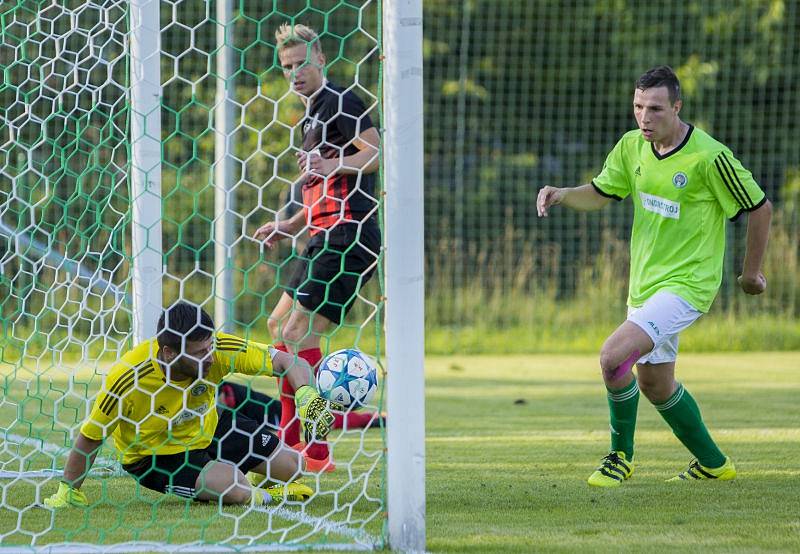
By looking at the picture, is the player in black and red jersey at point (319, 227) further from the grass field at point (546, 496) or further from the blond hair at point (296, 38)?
the grass field at point (546, 496)

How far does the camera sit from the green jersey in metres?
4.60

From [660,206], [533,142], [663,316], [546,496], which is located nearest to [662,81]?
[660,206]

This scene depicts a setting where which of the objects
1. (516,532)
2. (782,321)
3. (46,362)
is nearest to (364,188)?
(516,532)

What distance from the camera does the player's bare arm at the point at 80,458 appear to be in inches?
163

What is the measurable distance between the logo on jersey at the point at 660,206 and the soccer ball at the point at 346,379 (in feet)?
4.34

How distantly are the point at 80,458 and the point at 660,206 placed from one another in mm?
2471

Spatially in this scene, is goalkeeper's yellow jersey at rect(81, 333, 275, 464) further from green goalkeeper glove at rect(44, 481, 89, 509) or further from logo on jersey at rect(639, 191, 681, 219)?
logo on jersey at rect(639, 191, 681, 219)

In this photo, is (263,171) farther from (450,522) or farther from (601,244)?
(450,522)

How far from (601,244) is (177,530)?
11.2m

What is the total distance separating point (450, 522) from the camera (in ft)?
12.9

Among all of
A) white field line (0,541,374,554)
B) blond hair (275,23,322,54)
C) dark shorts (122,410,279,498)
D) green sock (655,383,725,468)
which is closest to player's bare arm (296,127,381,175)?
blond hair (275,23,322,54)

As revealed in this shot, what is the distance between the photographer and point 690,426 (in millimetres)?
4781

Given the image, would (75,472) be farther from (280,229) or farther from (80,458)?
(280,229)

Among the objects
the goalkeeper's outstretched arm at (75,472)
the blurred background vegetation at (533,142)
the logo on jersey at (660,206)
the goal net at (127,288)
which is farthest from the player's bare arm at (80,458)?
the blurred background vegetation at (533,142)
